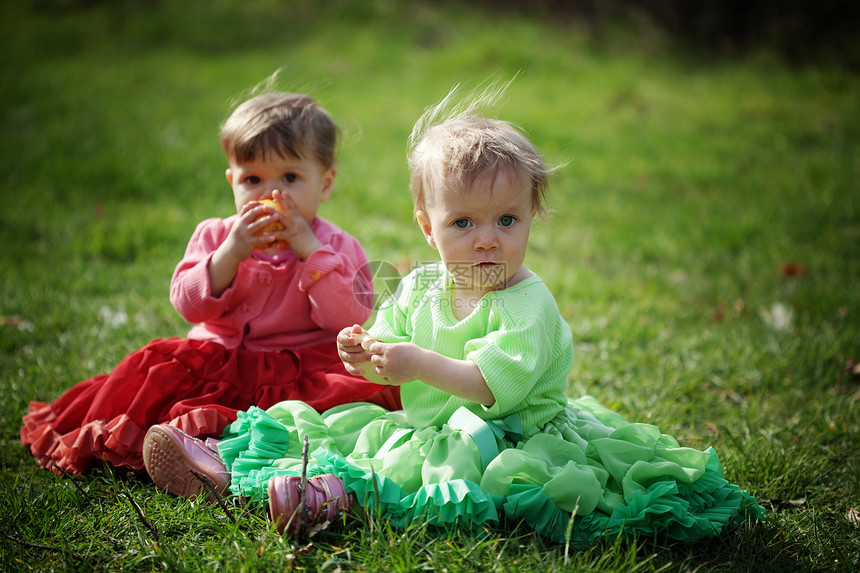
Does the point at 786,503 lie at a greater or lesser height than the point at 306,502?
lesser

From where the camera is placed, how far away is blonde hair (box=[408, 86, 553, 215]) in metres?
2.22

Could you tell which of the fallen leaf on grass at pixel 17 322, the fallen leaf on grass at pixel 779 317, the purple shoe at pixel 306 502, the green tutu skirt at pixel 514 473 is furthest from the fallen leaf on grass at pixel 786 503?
the fallen leaf on grass at pixel 17 322

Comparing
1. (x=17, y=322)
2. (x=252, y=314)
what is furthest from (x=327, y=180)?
(x=17, y=322)

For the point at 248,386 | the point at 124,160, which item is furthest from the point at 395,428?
the point at 124,160

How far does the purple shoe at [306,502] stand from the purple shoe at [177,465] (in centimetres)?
35

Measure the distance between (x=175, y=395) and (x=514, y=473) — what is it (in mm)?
1351

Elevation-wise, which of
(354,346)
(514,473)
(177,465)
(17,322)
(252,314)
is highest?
(354,346)

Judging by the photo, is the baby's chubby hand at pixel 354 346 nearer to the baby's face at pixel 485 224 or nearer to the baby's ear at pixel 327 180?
the baby's face at pixel 485 224

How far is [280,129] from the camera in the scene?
2832 millimetres

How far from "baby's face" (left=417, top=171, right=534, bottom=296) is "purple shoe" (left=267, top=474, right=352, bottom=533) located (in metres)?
0.78

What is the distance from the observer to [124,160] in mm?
6391

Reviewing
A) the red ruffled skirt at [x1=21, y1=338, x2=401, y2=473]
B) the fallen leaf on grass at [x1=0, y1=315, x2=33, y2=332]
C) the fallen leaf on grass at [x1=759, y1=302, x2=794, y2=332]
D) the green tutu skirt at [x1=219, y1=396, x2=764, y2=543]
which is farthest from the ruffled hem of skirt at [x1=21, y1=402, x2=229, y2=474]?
the fallen leaf on grass at [x1=759, y1=302, x2=794, y2=332]

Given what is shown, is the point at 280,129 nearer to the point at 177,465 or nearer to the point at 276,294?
the point at 276,294

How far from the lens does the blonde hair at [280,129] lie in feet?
9.22
